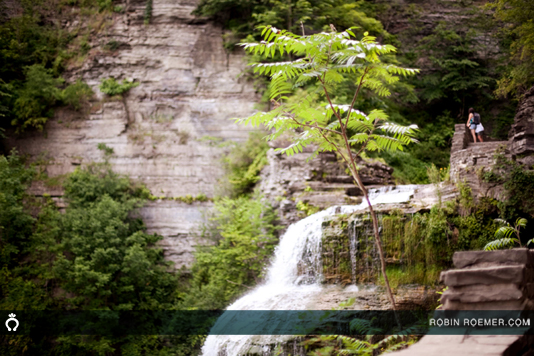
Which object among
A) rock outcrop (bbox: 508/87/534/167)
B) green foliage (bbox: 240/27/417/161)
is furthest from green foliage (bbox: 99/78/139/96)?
green foliage (bbox: 240/27/417/161)

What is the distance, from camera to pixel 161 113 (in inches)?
755

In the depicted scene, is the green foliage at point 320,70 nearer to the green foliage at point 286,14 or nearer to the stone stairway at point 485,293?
the stone stairway at point 485,293

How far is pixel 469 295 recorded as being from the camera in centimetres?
371

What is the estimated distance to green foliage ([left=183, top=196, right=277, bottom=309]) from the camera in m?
12.6

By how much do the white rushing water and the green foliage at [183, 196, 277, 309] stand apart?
55 cm

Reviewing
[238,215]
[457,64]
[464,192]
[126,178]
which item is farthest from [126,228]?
[457,64]

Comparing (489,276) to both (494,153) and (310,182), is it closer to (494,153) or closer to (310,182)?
(494,153)

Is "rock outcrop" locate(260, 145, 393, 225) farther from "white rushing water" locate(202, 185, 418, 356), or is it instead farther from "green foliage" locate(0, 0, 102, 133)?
"green foliage" locate(0, 0, 102, 133)

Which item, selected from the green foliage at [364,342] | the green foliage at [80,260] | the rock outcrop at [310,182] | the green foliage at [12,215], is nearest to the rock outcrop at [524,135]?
the rock outcrop at [310,182]

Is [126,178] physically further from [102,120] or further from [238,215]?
[238,215]

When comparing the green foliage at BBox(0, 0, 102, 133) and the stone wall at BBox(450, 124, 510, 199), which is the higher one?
the green foliage at BBox(0, 0, 102, 133)

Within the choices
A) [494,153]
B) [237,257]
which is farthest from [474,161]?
[237,257]

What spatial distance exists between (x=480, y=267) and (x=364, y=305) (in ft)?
18.0

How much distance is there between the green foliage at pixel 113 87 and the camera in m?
18.9
